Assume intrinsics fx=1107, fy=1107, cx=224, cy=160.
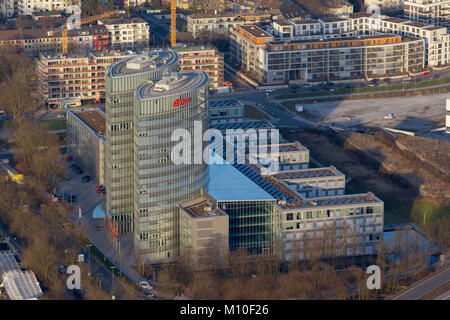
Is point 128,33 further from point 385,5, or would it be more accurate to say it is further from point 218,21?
point 385,5

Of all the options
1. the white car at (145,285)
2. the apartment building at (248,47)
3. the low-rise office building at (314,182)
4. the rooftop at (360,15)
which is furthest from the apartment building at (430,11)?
the white car at (145,285)

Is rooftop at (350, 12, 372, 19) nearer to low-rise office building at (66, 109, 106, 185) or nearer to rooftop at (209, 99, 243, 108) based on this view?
rooftop at (209, 99, 243, 108)

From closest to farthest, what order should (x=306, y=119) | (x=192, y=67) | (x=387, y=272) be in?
(x=387, y=272), (x=306, y=119), (x=192, y=67)

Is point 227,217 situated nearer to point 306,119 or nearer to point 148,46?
point 306,119

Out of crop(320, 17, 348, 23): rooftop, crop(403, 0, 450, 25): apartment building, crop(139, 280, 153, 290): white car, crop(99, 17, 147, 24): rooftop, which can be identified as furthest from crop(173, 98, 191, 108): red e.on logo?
crop(403, 0, 450, 25): apartment building

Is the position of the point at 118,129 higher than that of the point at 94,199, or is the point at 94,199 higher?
the point at 118,129

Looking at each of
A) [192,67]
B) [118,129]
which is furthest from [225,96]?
[118,129]
